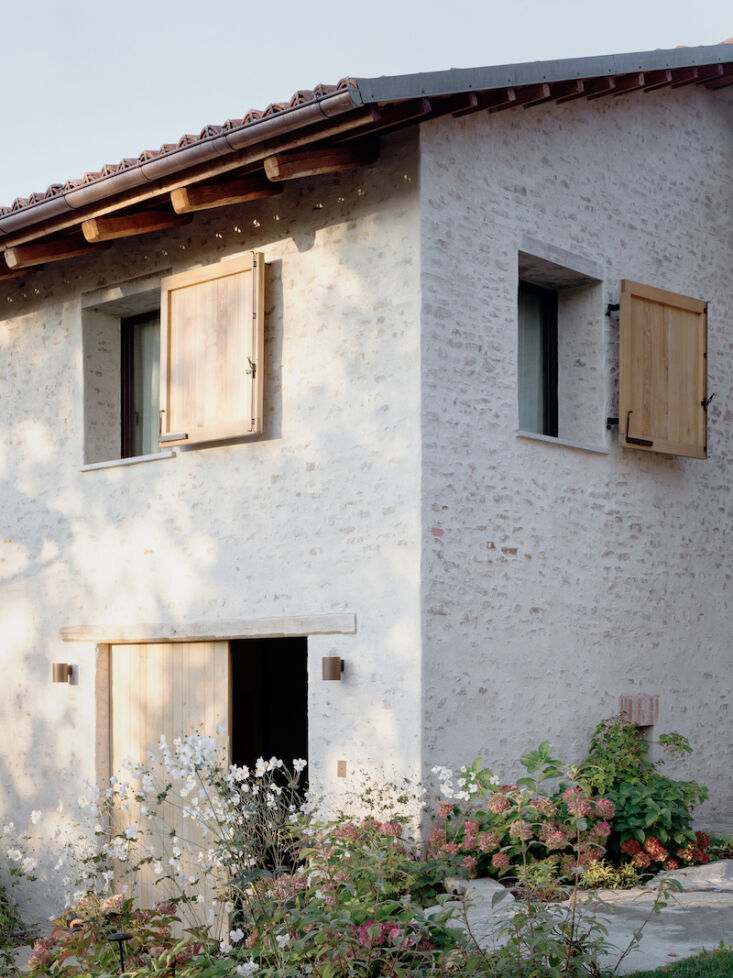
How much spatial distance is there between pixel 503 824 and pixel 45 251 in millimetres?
5379

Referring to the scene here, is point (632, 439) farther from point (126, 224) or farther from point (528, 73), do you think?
point (126, 224)

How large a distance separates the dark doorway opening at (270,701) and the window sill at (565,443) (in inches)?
157

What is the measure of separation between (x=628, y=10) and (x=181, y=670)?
17324 mm

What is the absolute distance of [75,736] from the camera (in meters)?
9.30

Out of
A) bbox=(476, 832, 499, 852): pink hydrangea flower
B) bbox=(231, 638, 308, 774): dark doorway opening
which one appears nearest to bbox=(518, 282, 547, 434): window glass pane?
bbox=(476, 832, 499, 852): pink hydrangea flower

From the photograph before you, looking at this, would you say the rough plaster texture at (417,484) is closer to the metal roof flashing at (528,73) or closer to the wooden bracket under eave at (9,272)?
the wooden bracket under eave at (9,272)

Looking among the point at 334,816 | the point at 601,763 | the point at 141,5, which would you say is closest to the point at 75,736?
the point at 334,816

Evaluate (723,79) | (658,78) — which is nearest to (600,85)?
(658,78)

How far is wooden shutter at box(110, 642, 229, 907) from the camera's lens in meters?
8.46

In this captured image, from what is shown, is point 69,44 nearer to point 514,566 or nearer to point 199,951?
point 514,566

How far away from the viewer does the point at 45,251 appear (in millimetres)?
9109

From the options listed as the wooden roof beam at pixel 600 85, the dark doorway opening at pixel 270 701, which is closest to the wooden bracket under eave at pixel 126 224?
the wooden roof beam at pixel 600 85

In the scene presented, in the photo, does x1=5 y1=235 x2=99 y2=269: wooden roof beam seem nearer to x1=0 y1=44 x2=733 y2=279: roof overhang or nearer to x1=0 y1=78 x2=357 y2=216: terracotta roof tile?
x1=0 y1=44 x2=733 y2=279: roof overhang

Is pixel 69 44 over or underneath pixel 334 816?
over
